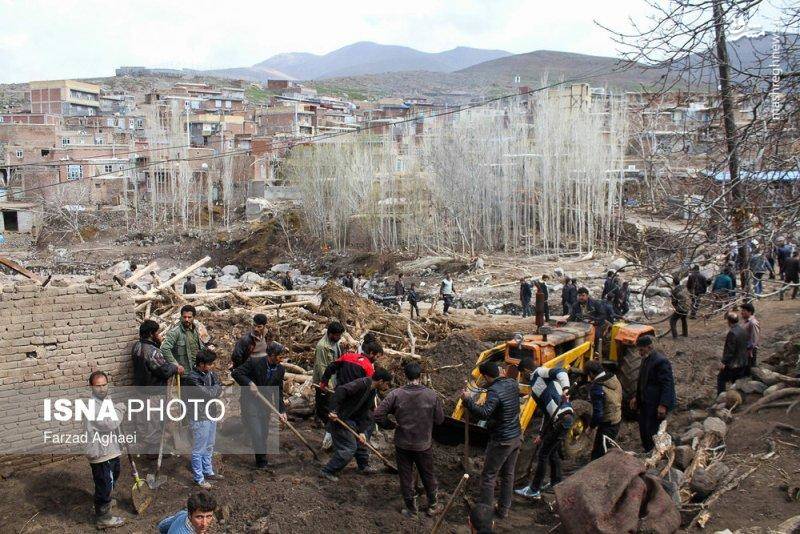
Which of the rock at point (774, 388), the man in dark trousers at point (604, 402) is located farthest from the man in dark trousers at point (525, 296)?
the man in dark trousers at point (604, 402)

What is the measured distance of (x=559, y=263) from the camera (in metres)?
28.4

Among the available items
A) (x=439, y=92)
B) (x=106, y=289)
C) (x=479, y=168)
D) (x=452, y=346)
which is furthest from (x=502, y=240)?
(x=439, y=92)

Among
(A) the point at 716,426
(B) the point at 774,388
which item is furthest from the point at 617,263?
(A) the point at 716,426

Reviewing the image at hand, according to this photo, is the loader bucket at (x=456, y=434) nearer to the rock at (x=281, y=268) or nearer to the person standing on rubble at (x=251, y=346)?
the person standing on rubble at (x=251, y=346)

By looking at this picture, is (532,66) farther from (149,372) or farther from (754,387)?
(149,372)

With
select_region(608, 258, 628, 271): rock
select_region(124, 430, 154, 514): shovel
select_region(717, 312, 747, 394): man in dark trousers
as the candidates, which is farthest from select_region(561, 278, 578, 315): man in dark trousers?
select_region(124, 430, 154, 514): shovel

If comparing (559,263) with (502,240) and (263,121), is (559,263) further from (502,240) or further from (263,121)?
(263,121)

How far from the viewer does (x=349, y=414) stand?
22.4 feet

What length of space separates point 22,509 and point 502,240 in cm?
2893

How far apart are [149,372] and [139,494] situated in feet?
4.75

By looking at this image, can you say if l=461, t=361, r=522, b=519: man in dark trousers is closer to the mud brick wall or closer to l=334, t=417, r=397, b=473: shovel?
l=334, t=417, r=397, b=473: shovel

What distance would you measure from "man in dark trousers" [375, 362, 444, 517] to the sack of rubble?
1360 millimetres

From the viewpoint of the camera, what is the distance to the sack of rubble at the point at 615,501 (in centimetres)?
477

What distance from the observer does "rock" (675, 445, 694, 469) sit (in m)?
6.28
